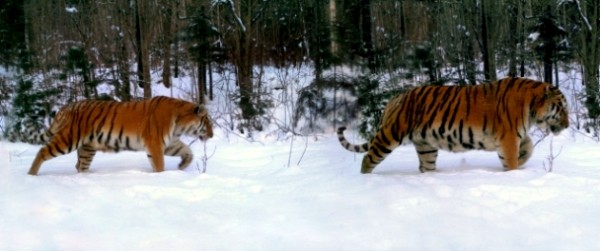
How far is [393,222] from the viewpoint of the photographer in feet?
11.9

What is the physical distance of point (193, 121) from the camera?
598 centimetres

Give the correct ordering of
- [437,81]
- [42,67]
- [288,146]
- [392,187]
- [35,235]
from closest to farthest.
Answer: [35,235], [392,187], [288,146], [437,81], [42,67]

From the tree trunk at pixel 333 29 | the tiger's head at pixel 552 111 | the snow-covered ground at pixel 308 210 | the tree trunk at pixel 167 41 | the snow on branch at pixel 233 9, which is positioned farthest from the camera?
the tree trunk at pixel 167 41

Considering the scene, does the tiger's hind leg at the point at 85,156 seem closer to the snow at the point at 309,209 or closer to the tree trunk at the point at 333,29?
the snow at the point at 309,209

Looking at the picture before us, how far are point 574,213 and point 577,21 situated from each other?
1043 centimetres

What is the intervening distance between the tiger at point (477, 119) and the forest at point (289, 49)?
10.8 ft

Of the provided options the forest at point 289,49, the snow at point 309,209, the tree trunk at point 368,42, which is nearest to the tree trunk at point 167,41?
the forest at point 289,49

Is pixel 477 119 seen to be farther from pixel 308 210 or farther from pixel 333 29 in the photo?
pixel 333 29

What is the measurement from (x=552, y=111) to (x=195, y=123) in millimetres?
3456

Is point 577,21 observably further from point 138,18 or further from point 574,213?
point 574,213

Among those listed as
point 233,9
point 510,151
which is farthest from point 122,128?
point 233,9

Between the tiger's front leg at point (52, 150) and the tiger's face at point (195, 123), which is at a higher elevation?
the tiger's face at point (195, 123)

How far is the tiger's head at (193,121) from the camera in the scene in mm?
5945

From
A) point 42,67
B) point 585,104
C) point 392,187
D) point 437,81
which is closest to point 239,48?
point 42,67
